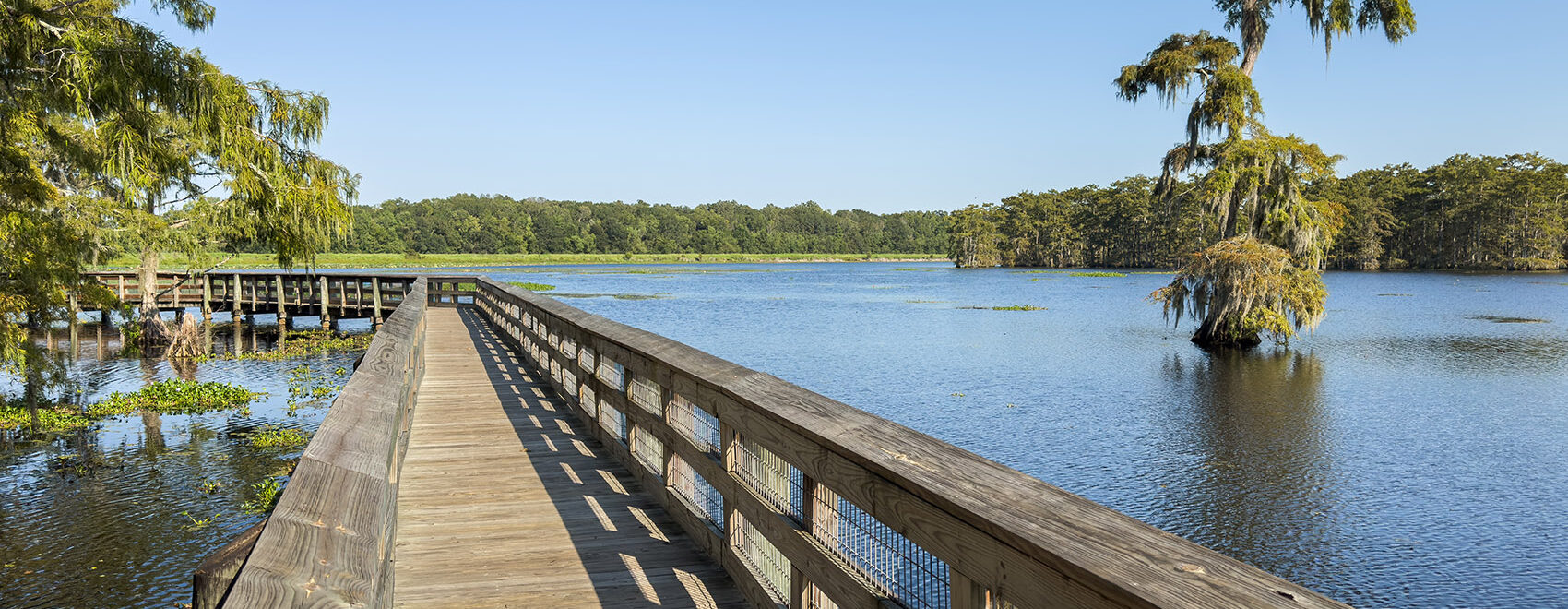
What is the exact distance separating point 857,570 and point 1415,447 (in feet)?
49.8

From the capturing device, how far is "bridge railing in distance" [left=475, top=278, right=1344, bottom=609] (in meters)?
1.64

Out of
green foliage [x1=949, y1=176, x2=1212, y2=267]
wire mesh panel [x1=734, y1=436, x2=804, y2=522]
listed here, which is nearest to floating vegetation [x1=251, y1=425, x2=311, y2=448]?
wire mesh panel [x1=734, y1=436, x2=804, y2=522]

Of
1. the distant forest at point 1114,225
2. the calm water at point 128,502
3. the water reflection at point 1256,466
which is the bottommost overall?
the water reflection at point 1256,466

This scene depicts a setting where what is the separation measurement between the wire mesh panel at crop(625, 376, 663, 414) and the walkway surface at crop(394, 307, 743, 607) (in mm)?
498

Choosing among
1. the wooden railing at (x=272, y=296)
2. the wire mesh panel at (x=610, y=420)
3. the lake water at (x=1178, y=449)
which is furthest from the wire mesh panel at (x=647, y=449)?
the wooden railing at (x=272, y=296)

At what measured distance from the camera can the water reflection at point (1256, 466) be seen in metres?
10.7

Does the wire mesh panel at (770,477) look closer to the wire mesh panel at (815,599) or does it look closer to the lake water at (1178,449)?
the wire mesh panel at (815,599)

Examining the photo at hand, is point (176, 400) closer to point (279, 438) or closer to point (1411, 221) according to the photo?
point (279, 438)

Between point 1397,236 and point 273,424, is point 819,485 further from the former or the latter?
point 1397,236

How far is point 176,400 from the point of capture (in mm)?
16203

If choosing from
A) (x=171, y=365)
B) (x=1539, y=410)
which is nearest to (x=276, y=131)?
(x=171, y=365)

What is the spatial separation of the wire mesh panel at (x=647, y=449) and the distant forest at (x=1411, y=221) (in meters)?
67.2

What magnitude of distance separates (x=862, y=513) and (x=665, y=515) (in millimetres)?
1565

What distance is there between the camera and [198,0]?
1133cm
